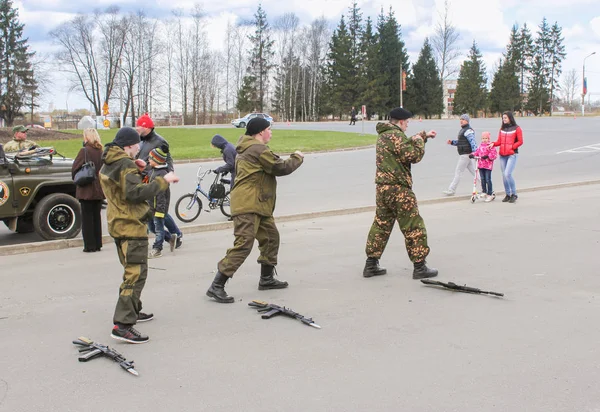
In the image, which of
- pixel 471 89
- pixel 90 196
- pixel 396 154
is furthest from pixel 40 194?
pixel 471 89

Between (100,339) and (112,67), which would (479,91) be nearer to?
(112,67)

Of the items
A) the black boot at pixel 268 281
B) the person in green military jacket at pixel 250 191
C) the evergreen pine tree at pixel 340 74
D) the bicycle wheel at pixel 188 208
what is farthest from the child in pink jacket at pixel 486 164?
the evergreen pine tree at pixel 340 74

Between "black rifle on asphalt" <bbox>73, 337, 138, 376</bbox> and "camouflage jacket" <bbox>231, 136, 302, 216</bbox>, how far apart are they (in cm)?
186

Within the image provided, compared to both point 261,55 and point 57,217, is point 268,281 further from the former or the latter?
point 261,55

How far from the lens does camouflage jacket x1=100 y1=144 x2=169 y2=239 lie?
4.66m

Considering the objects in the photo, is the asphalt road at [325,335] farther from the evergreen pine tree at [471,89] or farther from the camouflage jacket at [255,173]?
the evergreen pine tree at [471,89]

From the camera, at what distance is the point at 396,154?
6.28 metres

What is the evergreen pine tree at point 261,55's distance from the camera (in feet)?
272

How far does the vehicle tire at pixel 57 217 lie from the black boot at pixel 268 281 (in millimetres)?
4185

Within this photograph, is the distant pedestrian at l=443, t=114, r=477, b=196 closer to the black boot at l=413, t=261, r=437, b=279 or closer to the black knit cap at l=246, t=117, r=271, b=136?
the black boot at l=413, t=261, r=437, b=279

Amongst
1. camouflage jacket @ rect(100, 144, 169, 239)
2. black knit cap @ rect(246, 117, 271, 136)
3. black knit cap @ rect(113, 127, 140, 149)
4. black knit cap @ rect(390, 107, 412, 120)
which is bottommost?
camouflage jacket @ rect(100, 144, 169, 239)

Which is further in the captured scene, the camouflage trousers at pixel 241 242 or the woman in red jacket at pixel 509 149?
the woman in red jacket at pixel 509 149

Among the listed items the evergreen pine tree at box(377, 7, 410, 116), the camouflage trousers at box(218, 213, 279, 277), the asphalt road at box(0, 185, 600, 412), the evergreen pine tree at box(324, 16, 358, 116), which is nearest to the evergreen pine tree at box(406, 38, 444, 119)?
the evergreen pine tree at box(377, 7, 410, 116)

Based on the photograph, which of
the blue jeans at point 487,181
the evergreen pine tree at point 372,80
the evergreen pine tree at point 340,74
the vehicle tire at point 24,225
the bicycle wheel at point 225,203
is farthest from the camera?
the evergreen pine tree at point 340,74
